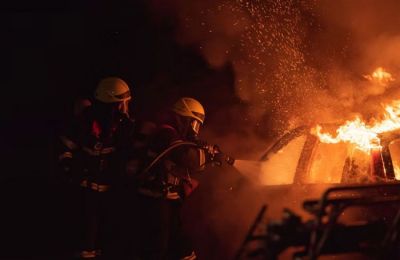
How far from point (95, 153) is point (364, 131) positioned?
131 inches

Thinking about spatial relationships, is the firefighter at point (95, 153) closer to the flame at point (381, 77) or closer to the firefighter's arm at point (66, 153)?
the firefighter's arm at point (66, 153)

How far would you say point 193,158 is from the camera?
4.77m

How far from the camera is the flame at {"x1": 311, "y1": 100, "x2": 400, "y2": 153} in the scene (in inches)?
189

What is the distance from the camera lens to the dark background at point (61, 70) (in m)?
7.38

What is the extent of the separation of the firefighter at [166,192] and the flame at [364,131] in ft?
5.72

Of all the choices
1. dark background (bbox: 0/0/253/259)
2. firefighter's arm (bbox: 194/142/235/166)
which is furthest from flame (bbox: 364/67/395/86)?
firefighter's arm (bbox: 194/142/235/166)

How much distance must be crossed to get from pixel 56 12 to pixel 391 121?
6.45m

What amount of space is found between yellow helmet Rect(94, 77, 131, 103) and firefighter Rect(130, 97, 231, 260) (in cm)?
75

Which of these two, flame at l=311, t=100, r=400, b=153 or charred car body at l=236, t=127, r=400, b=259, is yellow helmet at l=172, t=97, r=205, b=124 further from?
flame at l=311, t=100, r=400, b=153

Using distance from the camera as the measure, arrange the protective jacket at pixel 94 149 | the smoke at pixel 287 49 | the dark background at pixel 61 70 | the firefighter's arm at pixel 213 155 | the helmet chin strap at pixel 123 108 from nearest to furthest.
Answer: the protective jacket at pixel 94 149 → the firefighter's arm at pixel 213 155 → the helmet chin strap at pixel 123 108 → the dark background at pixel 61 70 → the smoke at pixel 287 49

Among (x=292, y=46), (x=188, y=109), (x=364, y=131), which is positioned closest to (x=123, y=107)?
(x=188, y=109)

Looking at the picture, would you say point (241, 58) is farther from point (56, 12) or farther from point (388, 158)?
point (388, 158)

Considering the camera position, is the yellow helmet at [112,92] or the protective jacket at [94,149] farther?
the yellow helmet at [112,92]

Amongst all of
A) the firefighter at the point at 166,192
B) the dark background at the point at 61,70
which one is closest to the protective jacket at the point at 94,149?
the firefighter at the point at 166,192
